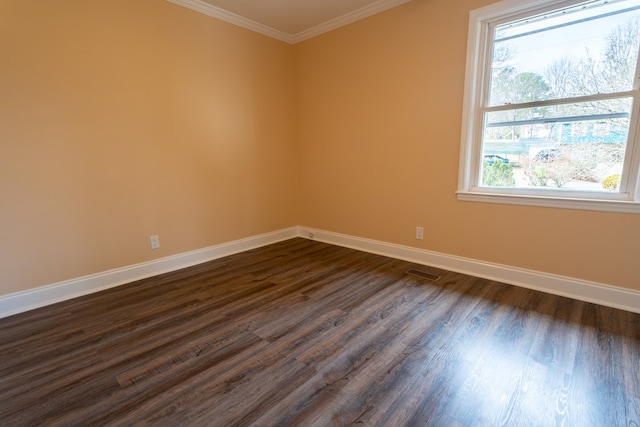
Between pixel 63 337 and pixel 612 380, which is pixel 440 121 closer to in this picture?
pixel 612 380

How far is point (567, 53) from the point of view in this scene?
7.41 feet

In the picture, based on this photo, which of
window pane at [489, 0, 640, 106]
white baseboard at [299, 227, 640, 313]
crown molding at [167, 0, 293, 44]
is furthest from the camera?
crown molding at [167, 0, 293, 44]

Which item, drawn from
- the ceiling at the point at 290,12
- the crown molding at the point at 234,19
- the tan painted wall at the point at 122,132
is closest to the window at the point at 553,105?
the ceiling at the point at 290,12

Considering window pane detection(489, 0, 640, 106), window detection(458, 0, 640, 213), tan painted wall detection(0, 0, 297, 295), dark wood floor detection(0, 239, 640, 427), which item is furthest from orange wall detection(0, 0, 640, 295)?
dark wood floor detection(0, 239, 640, 427)

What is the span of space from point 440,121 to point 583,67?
1.04 m

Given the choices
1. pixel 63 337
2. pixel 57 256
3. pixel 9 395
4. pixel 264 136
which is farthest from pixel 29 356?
pixel 264 136

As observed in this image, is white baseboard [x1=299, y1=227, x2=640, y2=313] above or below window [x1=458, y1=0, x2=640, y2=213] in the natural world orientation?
below

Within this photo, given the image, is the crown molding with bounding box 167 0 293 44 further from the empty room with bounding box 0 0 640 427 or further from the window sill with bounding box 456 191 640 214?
the window sill with bounding box 456 191 640 214

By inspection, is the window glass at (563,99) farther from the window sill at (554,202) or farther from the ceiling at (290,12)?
the ceiling at (290,12)

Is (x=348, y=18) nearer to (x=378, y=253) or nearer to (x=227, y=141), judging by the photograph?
(x=227, y=141)

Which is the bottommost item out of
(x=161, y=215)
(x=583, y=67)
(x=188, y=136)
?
(x=161, y=215)

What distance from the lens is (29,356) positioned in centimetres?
179

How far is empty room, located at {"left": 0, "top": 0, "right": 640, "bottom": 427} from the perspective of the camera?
1.52m

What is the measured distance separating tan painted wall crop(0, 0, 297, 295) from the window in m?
2.40
